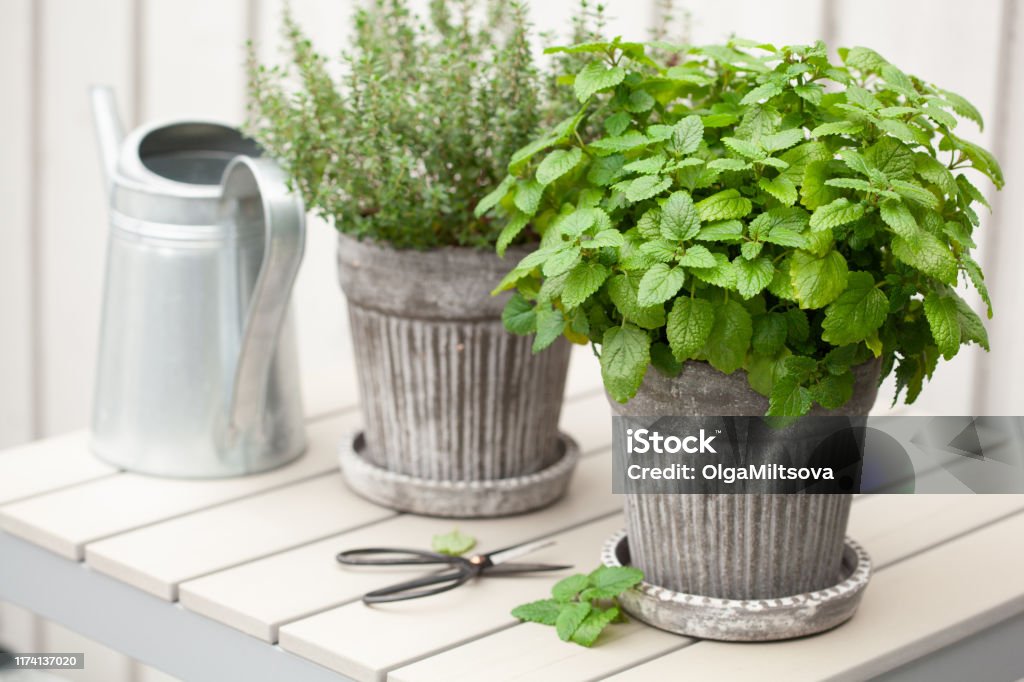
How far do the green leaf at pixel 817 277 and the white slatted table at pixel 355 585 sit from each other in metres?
0.22

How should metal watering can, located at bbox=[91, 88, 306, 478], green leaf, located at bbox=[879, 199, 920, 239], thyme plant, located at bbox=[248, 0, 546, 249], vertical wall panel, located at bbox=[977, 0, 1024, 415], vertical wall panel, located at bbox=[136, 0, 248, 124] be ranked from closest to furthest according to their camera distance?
green leaf, located at bbox=[879, 199, 920, 239], thyme plant, located at bbox=[248, 0, 546, 249], metal watering can, located at bbox=[91, 88, 306, 478], vertical wall panel, located at bbox=[977, 0, 1024, 415], vertical wall panel, located at bbox=[136, 0, 248, 124]

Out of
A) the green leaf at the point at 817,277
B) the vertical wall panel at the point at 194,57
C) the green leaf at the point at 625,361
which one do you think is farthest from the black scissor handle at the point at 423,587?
the vertical wall panel at the point at 194,57

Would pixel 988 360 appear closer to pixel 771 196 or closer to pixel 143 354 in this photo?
pixel 771 196

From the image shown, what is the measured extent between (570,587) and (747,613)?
0.36 ft

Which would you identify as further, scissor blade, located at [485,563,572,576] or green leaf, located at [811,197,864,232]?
scissor blade, located at [485,563,572,576]

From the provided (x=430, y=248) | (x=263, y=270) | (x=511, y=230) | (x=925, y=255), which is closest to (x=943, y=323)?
(x=925, y=255)

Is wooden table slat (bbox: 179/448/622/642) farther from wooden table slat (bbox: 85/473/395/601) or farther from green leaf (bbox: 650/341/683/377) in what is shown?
green leaf (bbox: 650/341/683/377)

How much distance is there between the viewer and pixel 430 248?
93 centimetres

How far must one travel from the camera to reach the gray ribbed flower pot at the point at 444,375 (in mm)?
929

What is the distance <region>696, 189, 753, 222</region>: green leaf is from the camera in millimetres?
701

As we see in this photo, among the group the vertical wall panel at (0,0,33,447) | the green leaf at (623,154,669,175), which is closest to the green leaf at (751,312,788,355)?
the green leaf at (623,154,669,175)

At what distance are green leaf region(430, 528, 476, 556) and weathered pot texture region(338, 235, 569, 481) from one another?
65 millimetres

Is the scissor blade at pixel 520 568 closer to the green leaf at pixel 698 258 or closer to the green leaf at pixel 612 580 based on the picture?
the green leaf at pixel 612 580

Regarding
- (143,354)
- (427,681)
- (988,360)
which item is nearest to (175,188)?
(143,354)
